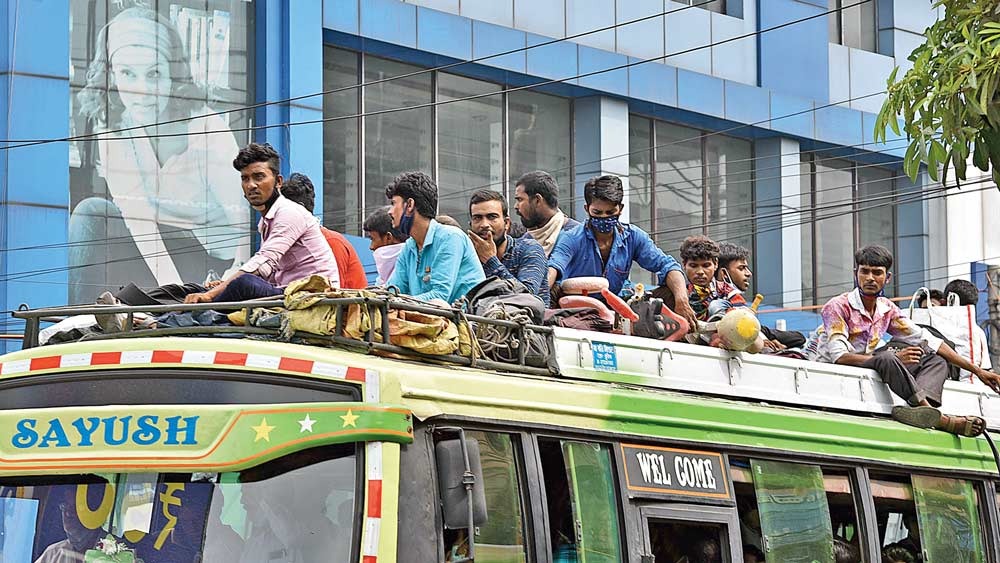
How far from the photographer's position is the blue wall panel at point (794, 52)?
26.0m

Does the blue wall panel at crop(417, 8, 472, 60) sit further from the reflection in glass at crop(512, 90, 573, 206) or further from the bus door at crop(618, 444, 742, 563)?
the bus door at crop(618, 444, 742, 563)

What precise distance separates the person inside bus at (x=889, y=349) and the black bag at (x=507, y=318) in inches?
98.6

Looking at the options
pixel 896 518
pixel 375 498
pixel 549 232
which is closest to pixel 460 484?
pixel 375 498

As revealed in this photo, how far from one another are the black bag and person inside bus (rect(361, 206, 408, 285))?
169 cm

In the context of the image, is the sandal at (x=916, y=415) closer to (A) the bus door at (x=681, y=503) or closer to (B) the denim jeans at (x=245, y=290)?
(A) the bus door at (x=681, y=503)

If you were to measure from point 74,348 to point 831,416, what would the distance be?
372 centimetres

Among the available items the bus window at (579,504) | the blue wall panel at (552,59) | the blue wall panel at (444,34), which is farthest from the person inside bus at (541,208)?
the blue wall panel at (552,59)

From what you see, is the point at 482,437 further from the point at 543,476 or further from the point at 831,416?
the point at 831,416

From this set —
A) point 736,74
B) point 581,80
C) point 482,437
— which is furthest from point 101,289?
point 482,437

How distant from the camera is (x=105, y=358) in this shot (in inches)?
229

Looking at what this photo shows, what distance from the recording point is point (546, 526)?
5980 mm

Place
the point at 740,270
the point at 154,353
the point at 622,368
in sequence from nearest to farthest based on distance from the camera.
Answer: the point at 154,353 < the point at 622,368 < the point at 740,270

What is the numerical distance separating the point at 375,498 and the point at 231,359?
29.4 inches

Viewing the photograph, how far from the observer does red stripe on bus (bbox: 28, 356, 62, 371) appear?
593cm
